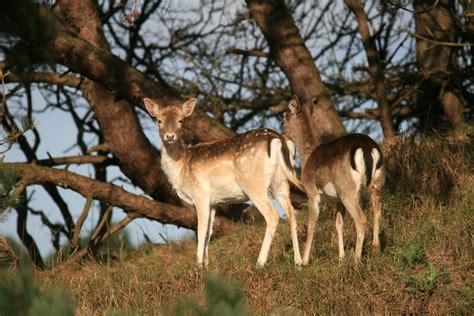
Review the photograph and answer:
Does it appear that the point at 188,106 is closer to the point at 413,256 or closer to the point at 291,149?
the point at 291,149

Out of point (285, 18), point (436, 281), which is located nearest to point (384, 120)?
point (285, 18)

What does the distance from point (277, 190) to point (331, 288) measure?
174cm

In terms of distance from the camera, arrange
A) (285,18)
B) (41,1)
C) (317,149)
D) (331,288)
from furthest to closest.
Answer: (285,18) < (317,149) < (331,288) < (41,1)

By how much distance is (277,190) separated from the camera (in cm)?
839

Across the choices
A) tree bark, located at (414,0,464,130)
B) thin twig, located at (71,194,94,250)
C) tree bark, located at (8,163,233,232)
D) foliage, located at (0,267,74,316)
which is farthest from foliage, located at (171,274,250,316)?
tree bark, located at (414,0,464,130)

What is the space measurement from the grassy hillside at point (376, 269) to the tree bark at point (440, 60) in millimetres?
2327

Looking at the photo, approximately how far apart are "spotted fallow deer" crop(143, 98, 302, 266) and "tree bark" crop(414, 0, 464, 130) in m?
3.87

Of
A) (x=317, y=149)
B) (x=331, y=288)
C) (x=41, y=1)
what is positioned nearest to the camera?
(x=41, y=1)

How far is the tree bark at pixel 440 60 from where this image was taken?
11.7 m

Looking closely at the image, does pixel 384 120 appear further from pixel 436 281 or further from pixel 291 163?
pixel 436 281

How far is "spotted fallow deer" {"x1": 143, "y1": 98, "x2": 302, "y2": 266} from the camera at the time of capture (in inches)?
323

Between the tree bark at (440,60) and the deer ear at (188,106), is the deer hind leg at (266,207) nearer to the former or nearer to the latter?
the deer ear at (188,106)

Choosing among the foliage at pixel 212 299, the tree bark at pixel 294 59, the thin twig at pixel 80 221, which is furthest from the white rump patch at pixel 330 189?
the foliage at pixel 212 299

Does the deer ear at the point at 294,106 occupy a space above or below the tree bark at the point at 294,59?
below
